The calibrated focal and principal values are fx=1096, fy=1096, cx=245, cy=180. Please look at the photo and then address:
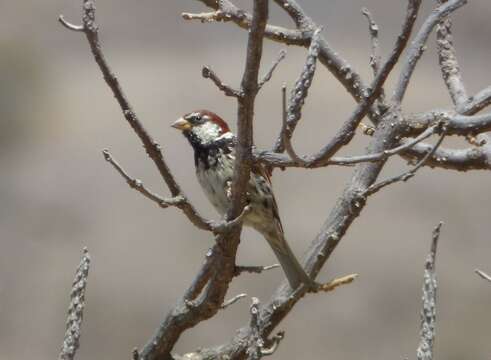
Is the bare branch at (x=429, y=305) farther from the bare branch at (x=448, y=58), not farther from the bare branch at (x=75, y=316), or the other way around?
the bare branch at (x=448, y=58)

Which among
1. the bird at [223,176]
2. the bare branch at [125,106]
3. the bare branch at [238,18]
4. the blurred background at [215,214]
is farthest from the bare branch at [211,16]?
the blurred background at [215,214]

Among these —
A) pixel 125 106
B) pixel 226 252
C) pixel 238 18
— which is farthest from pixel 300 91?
pixel 238 18

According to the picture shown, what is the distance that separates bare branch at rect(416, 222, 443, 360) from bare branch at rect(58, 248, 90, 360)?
0.43 metres

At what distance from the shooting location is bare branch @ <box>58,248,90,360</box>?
1.32 meters

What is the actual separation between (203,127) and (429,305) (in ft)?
3.59

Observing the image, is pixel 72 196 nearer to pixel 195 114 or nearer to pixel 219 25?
pixel 219 25

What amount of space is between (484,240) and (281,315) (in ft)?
11.7

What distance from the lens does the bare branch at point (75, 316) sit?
1.32 metres

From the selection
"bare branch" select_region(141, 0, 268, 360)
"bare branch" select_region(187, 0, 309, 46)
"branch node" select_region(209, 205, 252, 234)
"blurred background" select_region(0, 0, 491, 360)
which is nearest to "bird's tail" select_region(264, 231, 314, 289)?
"bare branch" select_region(141, 0, 268, 360)

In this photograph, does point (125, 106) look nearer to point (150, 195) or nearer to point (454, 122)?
point (150, 195)

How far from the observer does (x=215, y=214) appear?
14.8 ft

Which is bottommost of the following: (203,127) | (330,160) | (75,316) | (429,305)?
(429,305)

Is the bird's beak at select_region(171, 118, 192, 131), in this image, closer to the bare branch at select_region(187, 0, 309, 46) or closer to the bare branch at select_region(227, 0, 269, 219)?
the bare branch at select_region(187, 0, 309, 46)

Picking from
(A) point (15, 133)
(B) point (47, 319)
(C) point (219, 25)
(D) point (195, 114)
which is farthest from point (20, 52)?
(D) point (195, 114)
